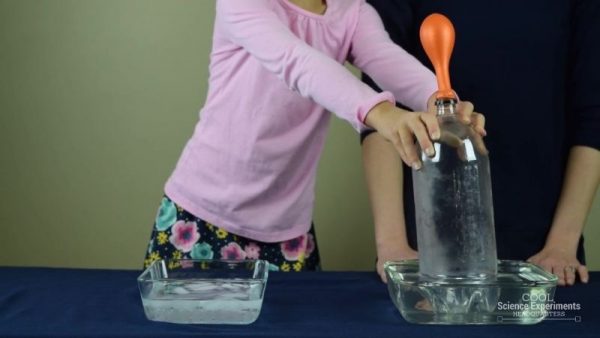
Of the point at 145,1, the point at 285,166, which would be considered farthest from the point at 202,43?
the point at 285,166

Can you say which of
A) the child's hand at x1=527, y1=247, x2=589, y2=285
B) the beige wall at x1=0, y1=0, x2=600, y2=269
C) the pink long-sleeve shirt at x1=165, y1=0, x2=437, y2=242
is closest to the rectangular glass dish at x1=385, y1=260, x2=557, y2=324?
the child's hand at x1=527, y1=247, x2=589, y2=285

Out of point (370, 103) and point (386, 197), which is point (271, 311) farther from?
point (386, 197)

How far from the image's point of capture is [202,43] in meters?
1.95

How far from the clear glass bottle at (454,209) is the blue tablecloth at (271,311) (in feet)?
0.24

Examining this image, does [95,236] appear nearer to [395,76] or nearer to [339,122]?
[339,122]

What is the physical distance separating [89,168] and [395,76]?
114 centimetres

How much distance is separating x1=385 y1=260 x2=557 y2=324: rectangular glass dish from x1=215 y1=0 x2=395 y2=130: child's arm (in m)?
0.22

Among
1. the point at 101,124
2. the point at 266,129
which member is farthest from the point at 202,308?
the point at 101,124

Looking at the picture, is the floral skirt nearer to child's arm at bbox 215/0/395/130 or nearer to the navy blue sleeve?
child's arm at bbox 215/0/395/130

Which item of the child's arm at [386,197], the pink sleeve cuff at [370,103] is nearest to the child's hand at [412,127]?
the pink sleeve cuff at [370,103]

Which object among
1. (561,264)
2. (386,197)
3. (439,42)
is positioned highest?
(439,42)

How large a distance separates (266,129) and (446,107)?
47cm

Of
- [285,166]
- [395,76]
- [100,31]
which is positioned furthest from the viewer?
[100,31]

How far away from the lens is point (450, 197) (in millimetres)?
784
